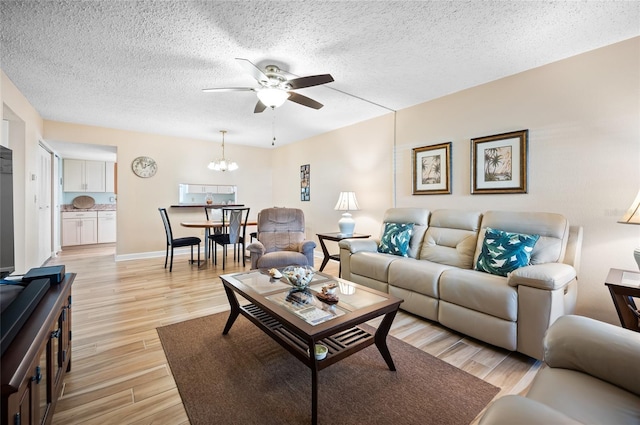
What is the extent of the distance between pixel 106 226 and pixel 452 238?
25.5ft

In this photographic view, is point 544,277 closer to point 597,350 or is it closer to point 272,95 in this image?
point 597,350

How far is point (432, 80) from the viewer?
119 inches

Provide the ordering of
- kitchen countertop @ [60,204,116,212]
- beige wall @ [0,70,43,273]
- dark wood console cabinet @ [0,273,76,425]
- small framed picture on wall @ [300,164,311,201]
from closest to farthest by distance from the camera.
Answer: dark wood console cabinet @ [0,273,76,425]
beige wall @ [0,70,43,273]
small framed picture on wall @ [300,164,311,201]
kitchen countertop @ [60,204,116,212]

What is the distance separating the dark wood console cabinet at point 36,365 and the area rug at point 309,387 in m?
0.61

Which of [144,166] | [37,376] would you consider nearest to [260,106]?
[37,376]

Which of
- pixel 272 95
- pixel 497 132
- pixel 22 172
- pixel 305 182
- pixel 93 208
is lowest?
pixel 93 208

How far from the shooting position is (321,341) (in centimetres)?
182

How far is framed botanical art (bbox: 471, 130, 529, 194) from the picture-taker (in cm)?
281

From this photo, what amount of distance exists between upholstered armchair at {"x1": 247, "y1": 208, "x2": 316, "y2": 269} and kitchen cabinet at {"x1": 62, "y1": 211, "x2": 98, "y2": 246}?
5.30 meters

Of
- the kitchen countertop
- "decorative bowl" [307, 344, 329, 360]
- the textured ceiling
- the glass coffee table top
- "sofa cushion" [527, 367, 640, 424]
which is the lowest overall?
"decorative bowl" [307, 344, 329, 360]

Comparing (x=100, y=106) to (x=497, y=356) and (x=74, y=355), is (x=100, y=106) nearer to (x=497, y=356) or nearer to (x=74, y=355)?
(x=74, y=355)

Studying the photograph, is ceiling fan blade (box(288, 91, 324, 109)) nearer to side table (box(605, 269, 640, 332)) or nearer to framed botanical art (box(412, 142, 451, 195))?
framed botanical art (box(412, 142, 451, 195))

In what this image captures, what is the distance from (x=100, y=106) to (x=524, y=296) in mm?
5175

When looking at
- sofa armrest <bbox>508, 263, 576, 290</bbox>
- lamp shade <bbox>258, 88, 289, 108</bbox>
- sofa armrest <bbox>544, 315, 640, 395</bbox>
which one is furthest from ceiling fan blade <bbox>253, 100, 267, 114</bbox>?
sofa armrest <bbox>544, 315, 640, 395</bbox>
